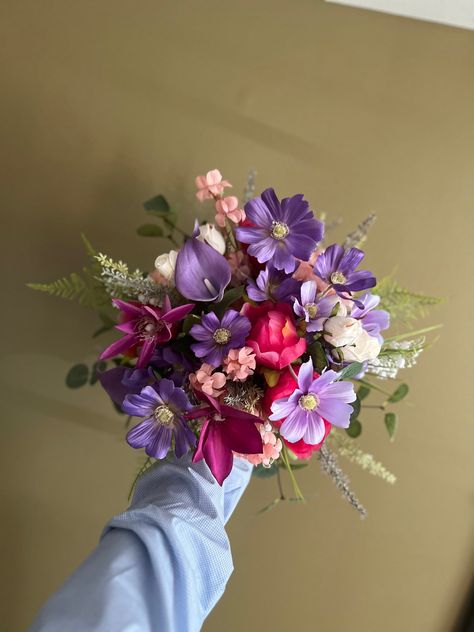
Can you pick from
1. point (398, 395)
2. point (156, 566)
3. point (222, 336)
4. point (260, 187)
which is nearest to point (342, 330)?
point (222, 336)

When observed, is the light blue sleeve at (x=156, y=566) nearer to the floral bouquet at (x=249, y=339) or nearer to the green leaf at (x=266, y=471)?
the floral bouquet at (x=249, y=339)

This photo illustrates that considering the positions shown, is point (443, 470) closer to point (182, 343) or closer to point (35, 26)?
point (182, 343)

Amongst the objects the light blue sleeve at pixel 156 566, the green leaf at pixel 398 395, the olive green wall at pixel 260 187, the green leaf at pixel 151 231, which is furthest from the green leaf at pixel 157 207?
the green leaf at pixel 398 395

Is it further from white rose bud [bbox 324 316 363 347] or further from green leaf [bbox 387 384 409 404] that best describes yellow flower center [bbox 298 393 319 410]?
green leaf [bbox 387 384 409 404]

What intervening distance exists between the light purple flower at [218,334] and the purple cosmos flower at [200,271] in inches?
1.8

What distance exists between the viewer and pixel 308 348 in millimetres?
708

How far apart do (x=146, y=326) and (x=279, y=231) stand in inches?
8.6

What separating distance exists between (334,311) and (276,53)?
753mm

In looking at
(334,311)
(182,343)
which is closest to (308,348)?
(334,311)

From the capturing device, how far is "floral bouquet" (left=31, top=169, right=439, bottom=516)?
65 cm

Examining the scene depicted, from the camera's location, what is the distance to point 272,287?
0.71 m

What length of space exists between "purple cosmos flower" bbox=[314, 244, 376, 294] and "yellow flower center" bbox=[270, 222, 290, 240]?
0.06m

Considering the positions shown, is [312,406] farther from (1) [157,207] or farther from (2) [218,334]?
(1) [157,207]

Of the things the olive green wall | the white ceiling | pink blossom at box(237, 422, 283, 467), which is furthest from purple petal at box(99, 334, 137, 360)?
the white ceiling
